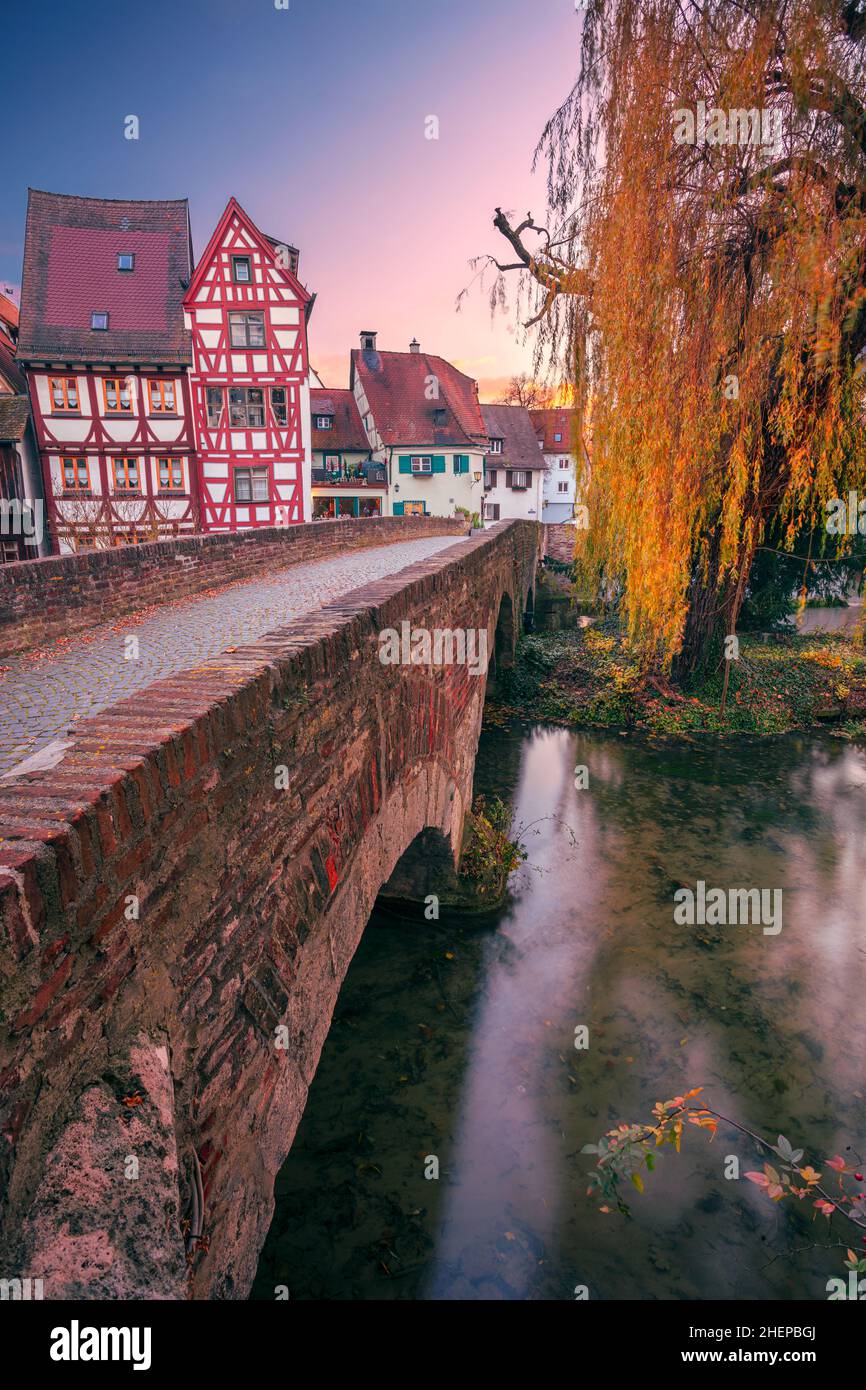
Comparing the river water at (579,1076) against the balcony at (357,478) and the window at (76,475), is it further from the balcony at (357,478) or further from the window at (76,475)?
the balcony at (357,478)

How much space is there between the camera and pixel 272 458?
2566cm

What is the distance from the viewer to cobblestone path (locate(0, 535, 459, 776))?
4604 millimetres

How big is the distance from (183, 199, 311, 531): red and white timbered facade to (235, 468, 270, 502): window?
3 cm

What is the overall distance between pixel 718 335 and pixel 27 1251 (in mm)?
11454

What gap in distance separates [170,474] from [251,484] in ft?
8.61

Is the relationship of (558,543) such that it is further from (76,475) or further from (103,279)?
(103,279)

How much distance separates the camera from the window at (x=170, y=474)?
2456 centimetres

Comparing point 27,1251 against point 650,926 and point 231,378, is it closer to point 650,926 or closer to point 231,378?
point 650,926

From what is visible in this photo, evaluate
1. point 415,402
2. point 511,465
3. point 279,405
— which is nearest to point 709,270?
point 279,405

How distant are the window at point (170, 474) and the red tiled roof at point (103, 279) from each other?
3131 mm

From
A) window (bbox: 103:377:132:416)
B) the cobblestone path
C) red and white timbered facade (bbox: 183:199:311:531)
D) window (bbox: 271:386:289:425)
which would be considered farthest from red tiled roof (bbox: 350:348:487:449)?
the cobblestone path

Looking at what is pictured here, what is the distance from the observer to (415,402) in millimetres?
37656

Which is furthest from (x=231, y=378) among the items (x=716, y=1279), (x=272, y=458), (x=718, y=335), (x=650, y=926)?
(x=716, y=1279)

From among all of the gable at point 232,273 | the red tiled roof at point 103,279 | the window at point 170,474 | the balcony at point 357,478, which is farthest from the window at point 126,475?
the balcony at point 357,478
